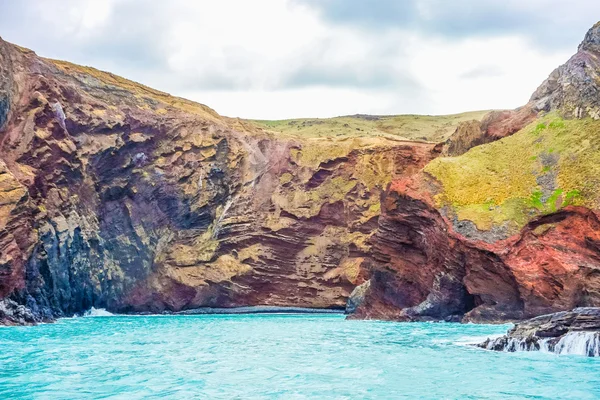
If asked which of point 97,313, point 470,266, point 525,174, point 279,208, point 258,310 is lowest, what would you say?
point 258,310

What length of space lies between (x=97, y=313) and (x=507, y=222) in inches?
1590

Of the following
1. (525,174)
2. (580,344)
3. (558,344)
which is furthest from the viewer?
(525,174)

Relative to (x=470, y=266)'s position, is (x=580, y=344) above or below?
below

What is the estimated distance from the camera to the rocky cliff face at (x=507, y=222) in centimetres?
4209

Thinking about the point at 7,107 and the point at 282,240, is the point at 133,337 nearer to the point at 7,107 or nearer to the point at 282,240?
the point at 7,107

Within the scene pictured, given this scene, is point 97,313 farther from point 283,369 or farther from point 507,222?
point 283,369

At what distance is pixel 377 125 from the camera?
143625mm

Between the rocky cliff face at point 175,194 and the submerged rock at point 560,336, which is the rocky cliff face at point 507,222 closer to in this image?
the submerged rock at point 560,336

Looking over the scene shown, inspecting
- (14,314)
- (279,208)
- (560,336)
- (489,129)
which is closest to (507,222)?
(489,129)

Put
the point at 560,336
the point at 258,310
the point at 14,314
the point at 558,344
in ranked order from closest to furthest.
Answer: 1. the point at 558,344
2. the point at 560,336
3. the point at 14,314
4. the point at 258,310

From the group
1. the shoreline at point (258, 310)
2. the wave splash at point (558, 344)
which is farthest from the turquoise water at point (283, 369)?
the shoreline at point (258, 310)

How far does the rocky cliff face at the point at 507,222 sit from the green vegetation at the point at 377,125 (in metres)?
65.7

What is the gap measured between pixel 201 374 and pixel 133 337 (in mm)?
15715

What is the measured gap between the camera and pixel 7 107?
55.8 meters
